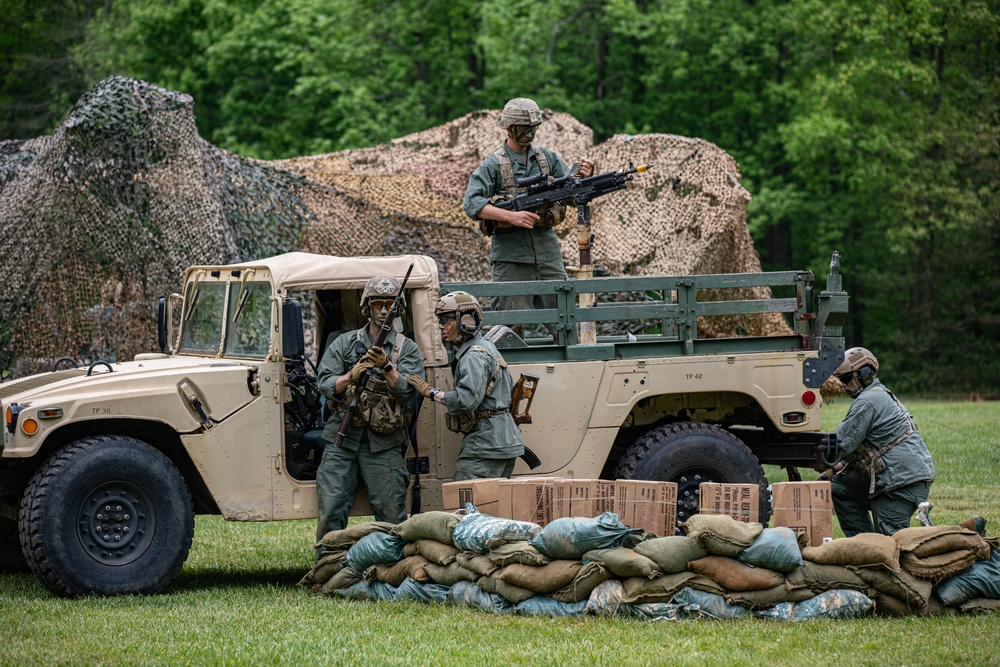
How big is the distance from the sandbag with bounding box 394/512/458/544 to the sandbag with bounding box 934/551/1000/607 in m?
2.72

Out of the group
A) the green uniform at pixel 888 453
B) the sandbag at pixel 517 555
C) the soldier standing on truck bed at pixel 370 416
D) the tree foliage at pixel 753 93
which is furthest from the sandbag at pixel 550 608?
the tree foliage at pixel 753 93

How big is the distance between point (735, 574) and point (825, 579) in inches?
19.5

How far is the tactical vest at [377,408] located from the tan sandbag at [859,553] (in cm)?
257

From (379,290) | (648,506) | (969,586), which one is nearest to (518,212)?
(379,290)

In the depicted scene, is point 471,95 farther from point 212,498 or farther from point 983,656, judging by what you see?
point 983,656

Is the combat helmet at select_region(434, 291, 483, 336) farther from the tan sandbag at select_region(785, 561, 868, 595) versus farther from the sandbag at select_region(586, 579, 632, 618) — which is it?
the tan sandbag at select_region(785, 561, 868, 595)

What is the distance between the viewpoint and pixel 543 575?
732cm

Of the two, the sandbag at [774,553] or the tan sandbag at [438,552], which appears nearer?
the sandbag at [774,553]

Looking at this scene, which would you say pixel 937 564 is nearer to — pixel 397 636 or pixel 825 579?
pixel 825 579

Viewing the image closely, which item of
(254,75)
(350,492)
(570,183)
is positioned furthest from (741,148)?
(350,492)

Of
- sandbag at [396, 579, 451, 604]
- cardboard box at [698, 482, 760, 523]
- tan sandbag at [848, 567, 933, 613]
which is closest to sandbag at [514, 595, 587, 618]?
sandbag at [396, 579, 451, 604]

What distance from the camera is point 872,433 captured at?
8.46 metres

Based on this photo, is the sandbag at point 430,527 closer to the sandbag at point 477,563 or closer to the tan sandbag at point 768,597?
the sandbag at point 477,563

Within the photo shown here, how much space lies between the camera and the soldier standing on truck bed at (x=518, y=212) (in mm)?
9445
